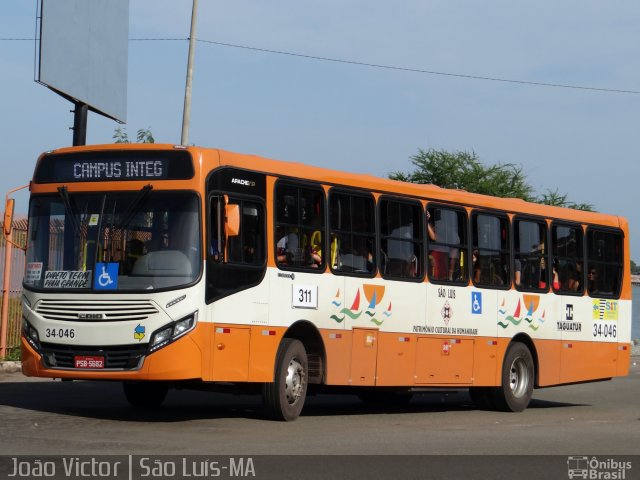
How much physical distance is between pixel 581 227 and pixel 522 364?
289cm

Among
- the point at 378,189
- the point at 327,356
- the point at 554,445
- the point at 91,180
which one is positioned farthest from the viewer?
the point at 378,189

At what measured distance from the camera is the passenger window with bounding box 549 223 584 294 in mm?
20344

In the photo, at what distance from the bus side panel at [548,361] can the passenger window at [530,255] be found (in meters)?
0.89

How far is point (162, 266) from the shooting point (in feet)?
45.6

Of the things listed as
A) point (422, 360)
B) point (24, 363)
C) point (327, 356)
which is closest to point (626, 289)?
point (422, 360)

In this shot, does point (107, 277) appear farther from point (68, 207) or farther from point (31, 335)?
point (31, 335)

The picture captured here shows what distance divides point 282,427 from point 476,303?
17.0 ft

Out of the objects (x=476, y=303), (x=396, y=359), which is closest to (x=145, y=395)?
(x=396, y=359)

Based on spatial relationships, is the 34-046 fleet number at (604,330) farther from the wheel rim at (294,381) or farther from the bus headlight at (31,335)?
the bus headlight at (31,335)

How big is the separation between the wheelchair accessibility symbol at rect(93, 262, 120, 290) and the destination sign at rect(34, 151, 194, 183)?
104cm

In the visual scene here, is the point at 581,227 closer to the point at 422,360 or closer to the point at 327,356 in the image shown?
the point at 422,360

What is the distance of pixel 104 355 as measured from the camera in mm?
13961

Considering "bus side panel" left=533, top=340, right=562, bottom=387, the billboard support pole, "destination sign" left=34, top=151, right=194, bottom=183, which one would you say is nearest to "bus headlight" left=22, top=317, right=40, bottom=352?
"destination sign" left=34, top=151, right=194, bottom=183

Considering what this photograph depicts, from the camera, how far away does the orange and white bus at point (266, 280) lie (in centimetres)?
1395
